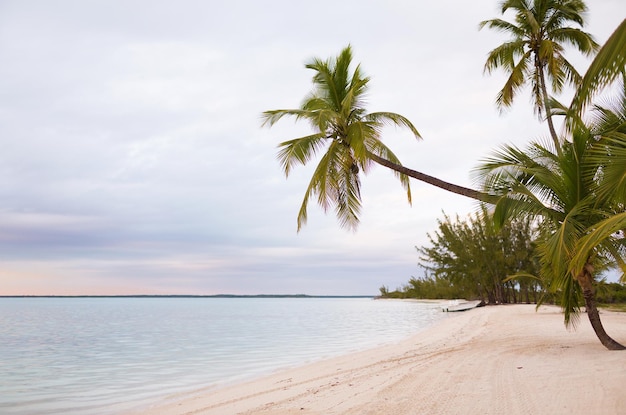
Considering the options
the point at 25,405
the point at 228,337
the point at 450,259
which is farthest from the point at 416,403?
the point at 450,259

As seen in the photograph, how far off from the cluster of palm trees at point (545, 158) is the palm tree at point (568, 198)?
0.02 m

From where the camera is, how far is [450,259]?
43031 millimetres

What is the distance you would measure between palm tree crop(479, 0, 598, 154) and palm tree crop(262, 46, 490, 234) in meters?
5.96

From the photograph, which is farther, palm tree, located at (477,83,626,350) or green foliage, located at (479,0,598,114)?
green foliage, located at (479,0,598,114)

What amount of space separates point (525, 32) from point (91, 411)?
16.4 metres

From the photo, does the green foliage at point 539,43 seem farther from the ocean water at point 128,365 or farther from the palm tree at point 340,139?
the ocean water at point 128,365

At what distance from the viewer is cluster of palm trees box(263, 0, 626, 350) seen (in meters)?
6.38

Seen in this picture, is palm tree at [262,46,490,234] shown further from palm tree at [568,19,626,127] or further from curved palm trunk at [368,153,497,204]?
palm tree at [568,19,626,127]

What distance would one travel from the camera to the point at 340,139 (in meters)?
12.1

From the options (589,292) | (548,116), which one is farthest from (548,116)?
(589,292)

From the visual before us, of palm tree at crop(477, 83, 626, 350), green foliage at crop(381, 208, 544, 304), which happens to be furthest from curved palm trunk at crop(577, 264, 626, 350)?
green foliage at crop(381, 208, 544, 304)

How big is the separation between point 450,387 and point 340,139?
700 centimetres

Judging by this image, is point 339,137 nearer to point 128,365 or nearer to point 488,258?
point 128,365

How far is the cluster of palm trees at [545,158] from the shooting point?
638cm
